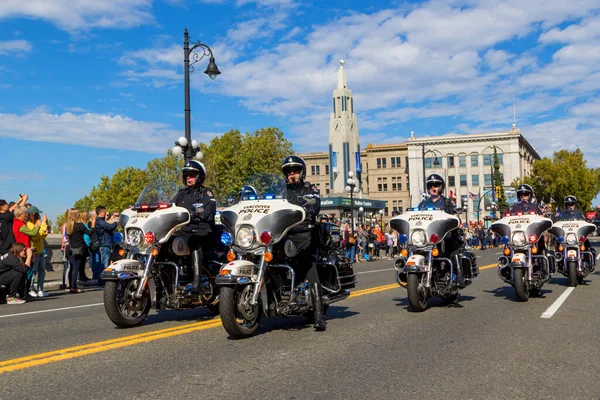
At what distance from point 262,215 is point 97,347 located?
2.21 m

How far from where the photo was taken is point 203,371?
5191mm

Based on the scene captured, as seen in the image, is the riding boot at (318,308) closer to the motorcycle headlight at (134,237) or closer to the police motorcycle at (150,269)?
the police motorcycle at (150,269)

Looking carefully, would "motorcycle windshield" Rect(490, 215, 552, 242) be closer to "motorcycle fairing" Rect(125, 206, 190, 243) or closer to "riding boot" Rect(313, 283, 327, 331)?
"riding boot" Rect(313, 283, 327, 331)

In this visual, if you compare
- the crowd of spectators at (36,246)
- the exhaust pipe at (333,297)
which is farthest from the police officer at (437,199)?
the crowd of spectators at (36,246)

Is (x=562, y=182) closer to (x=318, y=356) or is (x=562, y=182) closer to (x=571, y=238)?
(x=571, y=238)

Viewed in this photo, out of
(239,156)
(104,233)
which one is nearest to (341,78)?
(239,156)

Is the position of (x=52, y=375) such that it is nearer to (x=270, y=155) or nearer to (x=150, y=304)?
(x=150, y=304)

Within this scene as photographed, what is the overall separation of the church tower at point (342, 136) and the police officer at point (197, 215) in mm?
67628

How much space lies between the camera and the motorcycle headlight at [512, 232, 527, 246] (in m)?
10.3

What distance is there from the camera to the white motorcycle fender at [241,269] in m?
6.39

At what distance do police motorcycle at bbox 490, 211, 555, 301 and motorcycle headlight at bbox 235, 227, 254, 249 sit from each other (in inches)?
202

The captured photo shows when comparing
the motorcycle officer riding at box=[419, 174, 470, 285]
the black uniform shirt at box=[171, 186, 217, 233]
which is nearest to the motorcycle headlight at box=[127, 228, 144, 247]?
the black uniform shirt at box=[171, 186, 217, 233]

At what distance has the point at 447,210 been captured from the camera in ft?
31.1

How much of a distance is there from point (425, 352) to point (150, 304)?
3436mm
